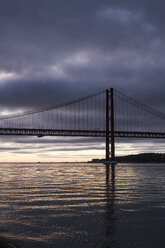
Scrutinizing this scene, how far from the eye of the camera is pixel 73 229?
8.20 meters

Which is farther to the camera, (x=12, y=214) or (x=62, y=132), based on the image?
(x=62, y=132)

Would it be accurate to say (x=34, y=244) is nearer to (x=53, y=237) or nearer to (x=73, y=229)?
(x=53, y=237)

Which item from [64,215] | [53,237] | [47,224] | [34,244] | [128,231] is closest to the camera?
[34,244]

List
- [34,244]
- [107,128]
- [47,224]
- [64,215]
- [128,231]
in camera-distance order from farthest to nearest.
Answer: [107,128], [64,215], [47,224], [128,231], [34,244]

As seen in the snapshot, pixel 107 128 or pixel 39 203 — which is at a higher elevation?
pixel 107 128

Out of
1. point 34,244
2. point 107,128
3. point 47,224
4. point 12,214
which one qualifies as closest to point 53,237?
point 34,244

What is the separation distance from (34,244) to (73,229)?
1.68 meters

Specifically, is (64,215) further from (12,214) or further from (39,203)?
(39,203)

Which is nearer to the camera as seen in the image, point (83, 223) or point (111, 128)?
point (83, 223)

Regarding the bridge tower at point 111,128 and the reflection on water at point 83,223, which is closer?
the reflection on water at point 83,223

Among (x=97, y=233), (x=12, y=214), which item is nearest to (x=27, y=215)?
(x=12, y=214)

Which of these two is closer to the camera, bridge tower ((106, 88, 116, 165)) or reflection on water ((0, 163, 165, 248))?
reflection on water ((0, 163, 165, 248))

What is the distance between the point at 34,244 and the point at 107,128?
6410 cm

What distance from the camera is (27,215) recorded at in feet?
33.2
